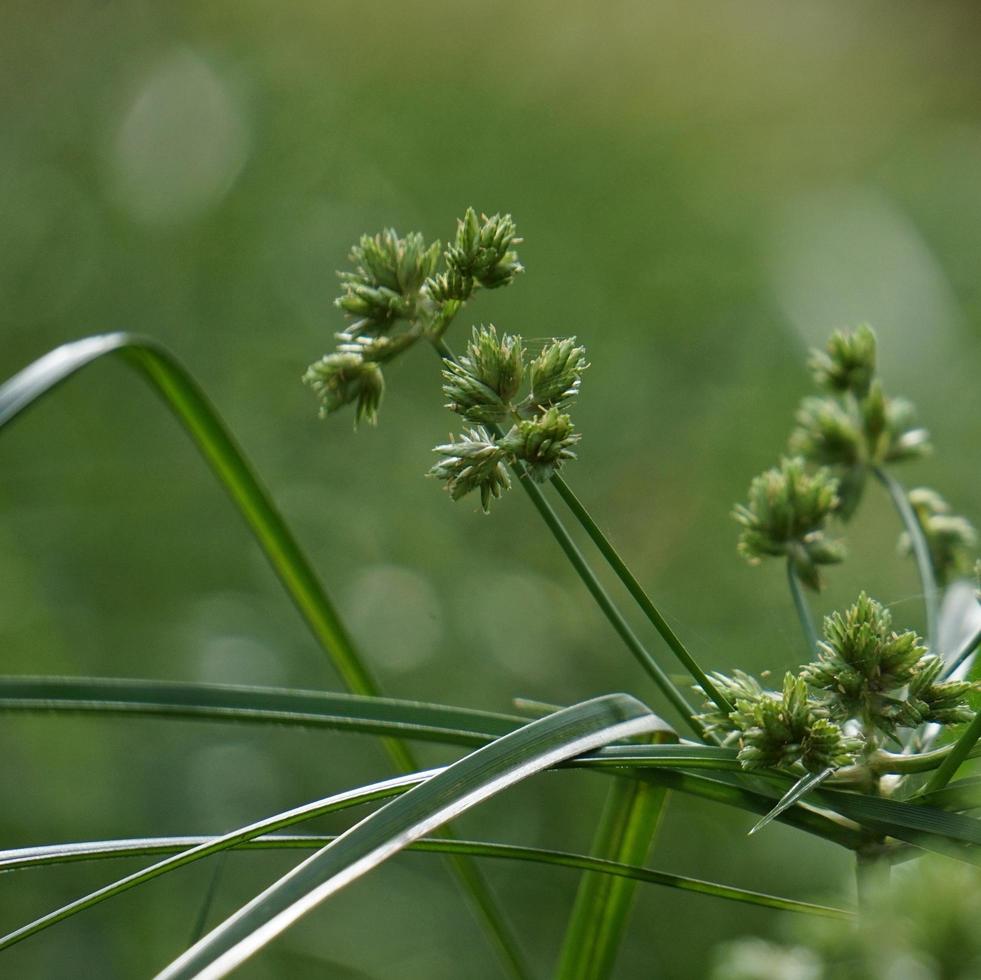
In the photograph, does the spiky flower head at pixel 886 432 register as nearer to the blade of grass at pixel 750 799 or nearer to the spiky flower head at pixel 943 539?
the spiky flower head at pixel 943 539

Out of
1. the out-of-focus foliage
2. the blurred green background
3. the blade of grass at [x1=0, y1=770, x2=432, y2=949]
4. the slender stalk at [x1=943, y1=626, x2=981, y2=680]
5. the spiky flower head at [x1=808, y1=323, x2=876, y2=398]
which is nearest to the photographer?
the out-of-focus foliage

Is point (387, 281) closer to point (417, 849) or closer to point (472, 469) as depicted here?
point (472, 469)

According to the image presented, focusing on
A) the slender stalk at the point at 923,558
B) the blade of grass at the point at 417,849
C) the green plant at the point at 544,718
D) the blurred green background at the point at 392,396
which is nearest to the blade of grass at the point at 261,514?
the green plant at the point at 544,718

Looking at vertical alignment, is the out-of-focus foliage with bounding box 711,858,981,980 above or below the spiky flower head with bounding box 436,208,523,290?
below

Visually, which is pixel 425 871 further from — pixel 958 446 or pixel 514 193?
pixel 514 193

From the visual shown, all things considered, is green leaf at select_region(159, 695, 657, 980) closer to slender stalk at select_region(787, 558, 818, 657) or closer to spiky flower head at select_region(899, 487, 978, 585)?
slender stalk at select_region(787, 558, 818, 657)

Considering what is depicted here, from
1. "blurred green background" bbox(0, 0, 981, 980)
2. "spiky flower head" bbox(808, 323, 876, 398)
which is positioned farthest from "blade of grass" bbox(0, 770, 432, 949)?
"blurred green background" bbox(0, 0, 981, 980)

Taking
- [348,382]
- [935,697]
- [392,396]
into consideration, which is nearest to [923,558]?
[935,697]

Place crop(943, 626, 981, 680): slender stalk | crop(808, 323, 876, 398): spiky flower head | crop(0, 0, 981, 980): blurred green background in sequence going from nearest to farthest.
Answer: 1. crop(943, 626, 981, 680): slender stalk
2. crop(808, 323, 876, 398): spiky flower head
3. crop(0, 0, 981, 980): blurred green background
